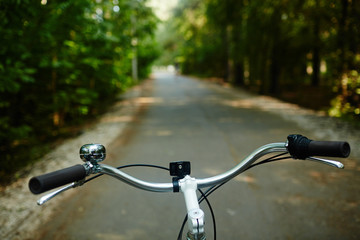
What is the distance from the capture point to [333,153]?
4.29 feet

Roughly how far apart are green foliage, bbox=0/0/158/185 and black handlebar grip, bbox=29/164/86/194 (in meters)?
2.95

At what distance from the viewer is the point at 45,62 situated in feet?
19.7

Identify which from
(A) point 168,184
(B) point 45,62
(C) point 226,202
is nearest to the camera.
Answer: (A) point 168,184

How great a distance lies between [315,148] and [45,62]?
584cm

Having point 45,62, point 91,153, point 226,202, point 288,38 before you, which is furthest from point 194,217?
point 288,38

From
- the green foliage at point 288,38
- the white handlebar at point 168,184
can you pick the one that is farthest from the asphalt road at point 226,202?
the white handlebar at point 168,184

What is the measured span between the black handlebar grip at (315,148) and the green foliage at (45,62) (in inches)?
134

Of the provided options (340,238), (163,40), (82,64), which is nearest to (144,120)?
(82,64)

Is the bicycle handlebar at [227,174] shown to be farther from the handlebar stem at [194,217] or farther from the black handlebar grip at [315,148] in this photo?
the handlebar stem at [194,217]

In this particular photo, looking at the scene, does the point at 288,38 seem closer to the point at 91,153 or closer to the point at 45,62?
the point at 45,62

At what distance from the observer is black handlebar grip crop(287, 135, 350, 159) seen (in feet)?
4.27

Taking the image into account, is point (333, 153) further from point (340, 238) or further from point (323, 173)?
point (323, 173)

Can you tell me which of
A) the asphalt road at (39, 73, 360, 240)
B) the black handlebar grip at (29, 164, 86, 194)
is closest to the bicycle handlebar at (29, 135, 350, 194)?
the black handlebar grip at (29, 164, 86, 194)

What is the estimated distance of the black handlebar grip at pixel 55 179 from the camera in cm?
113
